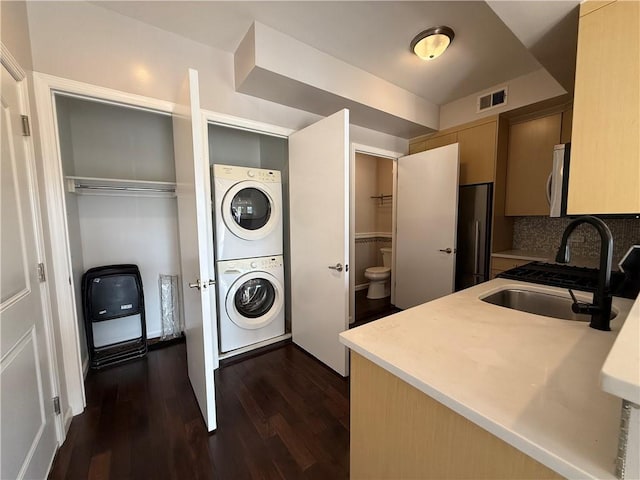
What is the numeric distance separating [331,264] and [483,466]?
1.47 metres

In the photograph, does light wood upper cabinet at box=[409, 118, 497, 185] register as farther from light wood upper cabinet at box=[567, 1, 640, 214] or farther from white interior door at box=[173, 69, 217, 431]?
white interior door at box=[173, 69, 217, 431]

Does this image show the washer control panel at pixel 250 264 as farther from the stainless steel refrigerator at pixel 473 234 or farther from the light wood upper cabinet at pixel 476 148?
the light wood upper cabinet at pixel 476 148

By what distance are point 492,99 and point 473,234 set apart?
137 centimetres

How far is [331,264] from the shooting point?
198cm

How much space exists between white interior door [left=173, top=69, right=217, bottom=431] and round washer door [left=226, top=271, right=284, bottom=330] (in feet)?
1.84

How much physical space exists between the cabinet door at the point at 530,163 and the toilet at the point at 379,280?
5.28 ft

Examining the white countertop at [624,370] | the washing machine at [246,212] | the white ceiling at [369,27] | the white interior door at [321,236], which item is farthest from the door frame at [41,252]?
the white countertop at [624,370]

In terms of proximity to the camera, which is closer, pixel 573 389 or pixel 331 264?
pixel 573 389

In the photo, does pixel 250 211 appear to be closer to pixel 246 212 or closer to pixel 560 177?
pixel 246 212

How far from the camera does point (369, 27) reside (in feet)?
5.90

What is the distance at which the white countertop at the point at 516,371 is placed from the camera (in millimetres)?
471

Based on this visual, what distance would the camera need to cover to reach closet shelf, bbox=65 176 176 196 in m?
2.04

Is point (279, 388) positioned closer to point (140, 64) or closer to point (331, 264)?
point (331, 264)

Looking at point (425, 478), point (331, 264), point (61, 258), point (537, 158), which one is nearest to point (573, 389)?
point (425, 478)
